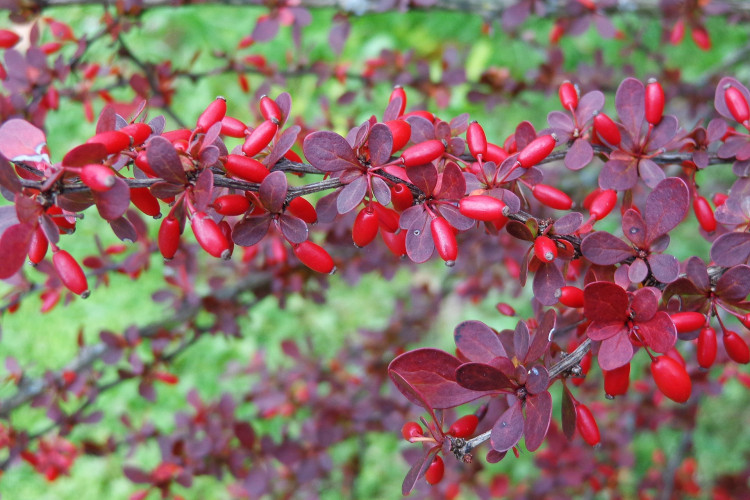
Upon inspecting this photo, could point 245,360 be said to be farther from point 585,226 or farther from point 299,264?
point 585,226

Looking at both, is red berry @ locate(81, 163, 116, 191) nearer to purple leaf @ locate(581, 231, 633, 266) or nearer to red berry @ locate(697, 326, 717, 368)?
purple leaf @ locate(581, 231, 633, 266)

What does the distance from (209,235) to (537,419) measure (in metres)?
0.39

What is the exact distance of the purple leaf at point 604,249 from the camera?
0.67 m

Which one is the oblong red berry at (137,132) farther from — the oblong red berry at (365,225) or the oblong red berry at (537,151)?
the oblong red berry at (537,151)

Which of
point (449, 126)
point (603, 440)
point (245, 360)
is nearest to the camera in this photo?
point (449, 126)

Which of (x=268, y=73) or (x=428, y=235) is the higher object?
(x=428, y=235)

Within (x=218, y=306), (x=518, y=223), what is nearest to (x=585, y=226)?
(x=518, y=223)

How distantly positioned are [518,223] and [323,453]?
1.09 m

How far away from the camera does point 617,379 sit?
67 cm

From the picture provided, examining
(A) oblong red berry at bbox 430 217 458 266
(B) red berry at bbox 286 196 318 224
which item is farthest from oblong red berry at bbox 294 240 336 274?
(A) oblong red berry at bbox 430 217 458 266

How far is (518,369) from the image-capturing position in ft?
2.10

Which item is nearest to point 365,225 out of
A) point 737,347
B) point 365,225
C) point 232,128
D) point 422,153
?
point 365,225

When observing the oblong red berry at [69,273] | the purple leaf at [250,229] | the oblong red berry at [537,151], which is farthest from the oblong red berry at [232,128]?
the oblong red berry at [537,151]

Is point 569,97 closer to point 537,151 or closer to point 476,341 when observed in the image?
point 537,151
